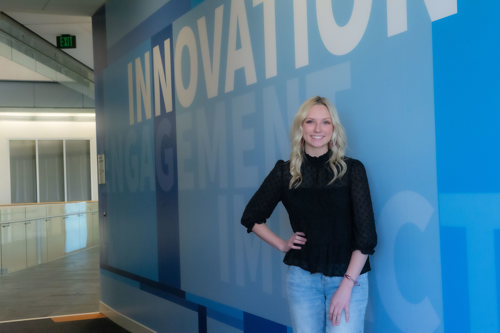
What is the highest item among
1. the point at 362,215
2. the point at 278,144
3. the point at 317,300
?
the point at 278,144

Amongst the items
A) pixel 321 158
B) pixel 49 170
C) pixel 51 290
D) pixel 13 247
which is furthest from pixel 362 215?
pixel 49 170

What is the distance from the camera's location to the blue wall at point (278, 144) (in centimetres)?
172

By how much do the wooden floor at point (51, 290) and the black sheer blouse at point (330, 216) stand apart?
3.85 m

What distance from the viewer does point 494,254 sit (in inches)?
65.0

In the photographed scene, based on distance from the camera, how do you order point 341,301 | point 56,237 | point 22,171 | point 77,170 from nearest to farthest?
point 341,301 < point 56,237 < point 22,171 < point 77,170

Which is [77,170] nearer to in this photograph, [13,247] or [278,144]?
[13,247]

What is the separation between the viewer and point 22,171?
38.9ft

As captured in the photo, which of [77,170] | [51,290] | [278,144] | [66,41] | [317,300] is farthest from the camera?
[77,170]

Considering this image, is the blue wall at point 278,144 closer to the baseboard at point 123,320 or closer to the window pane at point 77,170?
the baseboard at point 123,320

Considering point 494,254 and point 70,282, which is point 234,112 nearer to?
point 494,254

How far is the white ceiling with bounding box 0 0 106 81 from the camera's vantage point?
16.2 feet

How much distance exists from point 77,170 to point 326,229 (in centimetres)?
1118

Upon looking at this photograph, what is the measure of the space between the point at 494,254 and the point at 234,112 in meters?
1.70

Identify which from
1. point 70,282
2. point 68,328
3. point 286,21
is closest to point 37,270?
point 70,282
